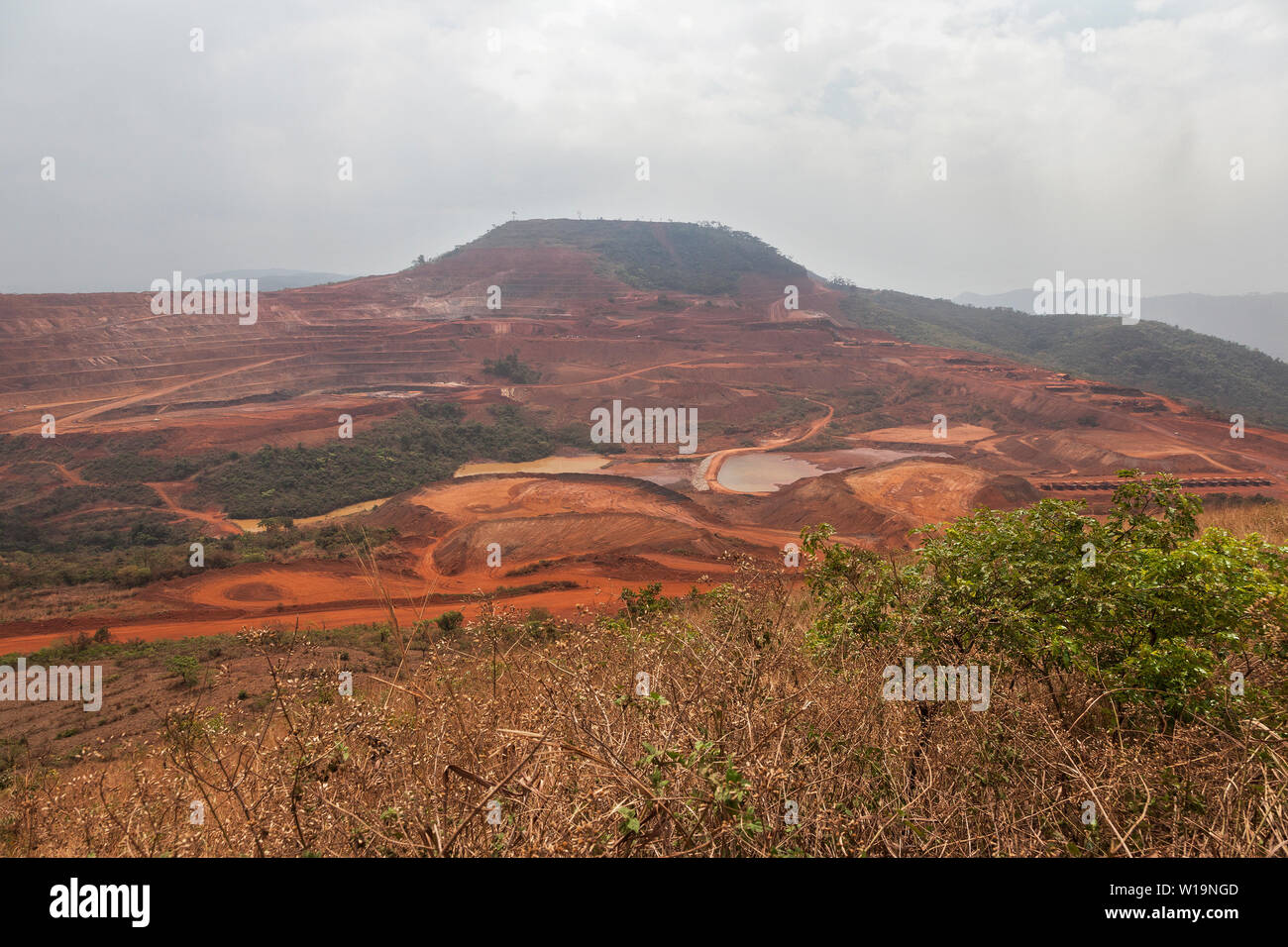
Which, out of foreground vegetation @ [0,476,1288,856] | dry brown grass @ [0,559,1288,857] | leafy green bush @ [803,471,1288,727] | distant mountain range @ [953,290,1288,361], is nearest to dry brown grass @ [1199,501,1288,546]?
leafy green bush @ [803,471,1288,727]

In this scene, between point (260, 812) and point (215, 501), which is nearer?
point (260, 812)

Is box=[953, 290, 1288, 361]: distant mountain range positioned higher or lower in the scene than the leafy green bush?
higher

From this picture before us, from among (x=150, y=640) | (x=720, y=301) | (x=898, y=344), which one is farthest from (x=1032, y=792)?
(x=720, y=301)

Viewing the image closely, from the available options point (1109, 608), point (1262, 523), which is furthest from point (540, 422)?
point (1109, 608)

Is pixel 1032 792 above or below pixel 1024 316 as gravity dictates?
below

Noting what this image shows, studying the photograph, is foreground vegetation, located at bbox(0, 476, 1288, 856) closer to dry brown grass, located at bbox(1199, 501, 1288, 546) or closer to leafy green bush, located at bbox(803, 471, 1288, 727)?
leafy green bush, located at bbox(803, 471, 1288, 727)

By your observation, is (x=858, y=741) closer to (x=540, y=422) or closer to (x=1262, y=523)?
(x=1262, y=523)
